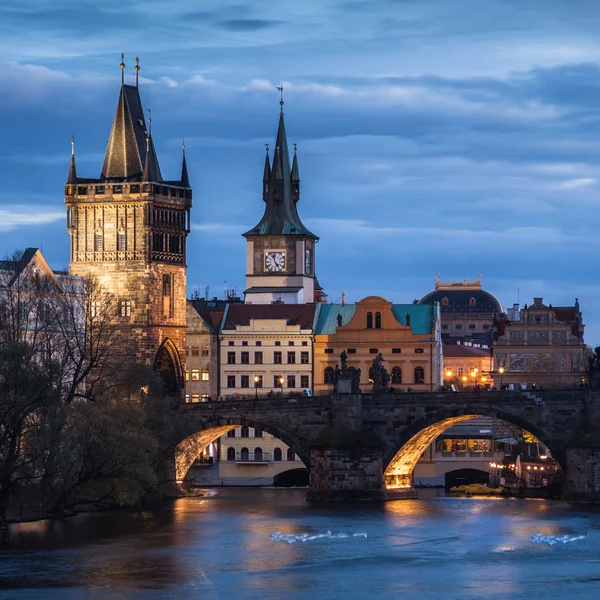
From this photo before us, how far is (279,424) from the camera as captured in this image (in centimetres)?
13975

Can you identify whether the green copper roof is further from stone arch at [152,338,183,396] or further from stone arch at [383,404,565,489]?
stone arch at [383,404,565,489]

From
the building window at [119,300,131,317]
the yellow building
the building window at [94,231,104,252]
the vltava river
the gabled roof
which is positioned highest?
the gabled roof

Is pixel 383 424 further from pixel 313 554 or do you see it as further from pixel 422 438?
pixel 313 554

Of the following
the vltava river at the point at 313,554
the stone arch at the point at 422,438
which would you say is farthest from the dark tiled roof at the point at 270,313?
the vltava river at the point at 313,554

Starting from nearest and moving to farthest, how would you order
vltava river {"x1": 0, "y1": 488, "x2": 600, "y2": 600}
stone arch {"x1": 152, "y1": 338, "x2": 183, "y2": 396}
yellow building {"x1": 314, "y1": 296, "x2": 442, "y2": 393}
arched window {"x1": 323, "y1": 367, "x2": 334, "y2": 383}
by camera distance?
vltava river {"x1": 0, "y1": 488, "x2": 600, "y2": 600}
stone arch {"x1": 152, "y1": 338, "x2": 183, "y2": 396}
yellow building {"x1": 314, "y1": 296, "x2": 442, "y2": 393}
arched window {"x1": 323, "y1": 367, "x2": 334, "y2": 383}

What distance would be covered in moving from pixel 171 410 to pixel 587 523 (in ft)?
106

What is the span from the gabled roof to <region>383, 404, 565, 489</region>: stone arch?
3407 centimetres

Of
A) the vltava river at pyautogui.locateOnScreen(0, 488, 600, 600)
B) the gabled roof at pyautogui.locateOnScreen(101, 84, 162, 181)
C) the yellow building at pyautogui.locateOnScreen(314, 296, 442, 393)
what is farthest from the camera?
the yellow building at pyautogui.locateOnScreen(314, 296, 442, 393)

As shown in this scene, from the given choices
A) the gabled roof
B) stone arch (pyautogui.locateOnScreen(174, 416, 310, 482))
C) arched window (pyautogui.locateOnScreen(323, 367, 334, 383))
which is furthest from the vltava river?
the gabled roof

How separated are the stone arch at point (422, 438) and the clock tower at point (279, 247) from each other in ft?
148

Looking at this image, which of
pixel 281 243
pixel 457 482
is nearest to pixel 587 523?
pixel 457 482

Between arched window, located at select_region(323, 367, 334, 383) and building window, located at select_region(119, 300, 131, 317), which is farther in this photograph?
arched window, located at select_region(323, 367, 334, 383)

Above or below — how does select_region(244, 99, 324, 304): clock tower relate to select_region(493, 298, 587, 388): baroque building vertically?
above

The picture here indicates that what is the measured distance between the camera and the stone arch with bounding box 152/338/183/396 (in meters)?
162
